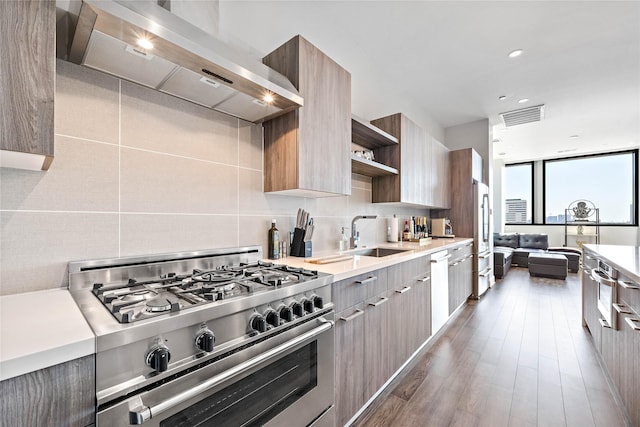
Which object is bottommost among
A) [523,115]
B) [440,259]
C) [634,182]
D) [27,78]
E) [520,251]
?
[520,251]

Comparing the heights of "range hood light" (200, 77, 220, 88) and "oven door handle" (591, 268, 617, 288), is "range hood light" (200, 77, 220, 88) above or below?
above

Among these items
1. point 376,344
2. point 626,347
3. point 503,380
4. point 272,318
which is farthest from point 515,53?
point 272,318

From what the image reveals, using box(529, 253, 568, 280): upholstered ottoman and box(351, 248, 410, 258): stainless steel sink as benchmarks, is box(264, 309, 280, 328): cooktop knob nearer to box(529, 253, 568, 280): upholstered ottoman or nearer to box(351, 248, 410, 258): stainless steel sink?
box(351, 248, 410, 258): stainless steel sink

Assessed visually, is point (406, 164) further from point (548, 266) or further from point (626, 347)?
point (548, 266)

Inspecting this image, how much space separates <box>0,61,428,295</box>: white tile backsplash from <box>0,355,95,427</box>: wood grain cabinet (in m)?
0.66

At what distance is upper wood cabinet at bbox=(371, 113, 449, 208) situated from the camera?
2.90 m

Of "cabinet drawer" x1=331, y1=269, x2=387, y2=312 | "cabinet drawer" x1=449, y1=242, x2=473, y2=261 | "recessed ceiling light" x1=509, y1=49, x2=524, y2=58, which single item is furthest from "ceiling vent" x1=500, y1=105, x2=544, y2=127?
"cabinet drawer" x1=331, y1=269, x2=387, y2=312

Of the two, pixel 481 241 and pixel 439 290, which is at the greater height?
pixel 481 241

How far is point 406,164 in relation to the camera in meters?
3.01

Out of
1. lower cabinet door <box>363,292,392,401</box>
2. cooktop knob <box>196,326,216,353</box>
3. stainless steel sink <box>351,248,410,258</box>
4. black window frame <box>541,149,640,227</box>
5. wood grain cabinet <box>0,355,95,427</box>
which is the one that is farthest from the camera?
black window frame <box>541,149,640,227</box>

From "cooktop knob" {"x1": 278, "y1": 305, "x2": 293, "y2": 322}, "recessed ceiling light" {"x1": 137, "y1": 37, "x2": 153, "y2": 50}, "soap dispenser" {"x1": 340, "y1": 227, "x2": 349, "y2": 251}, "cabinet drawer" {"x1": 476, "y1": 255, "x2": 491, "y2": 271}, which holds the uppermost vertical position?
"recessed ceiling light" {"x1": 137, "y1": 37, "x2": 153, "y2": 50}

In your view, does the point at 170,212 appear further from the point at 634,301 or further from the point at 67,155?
the point at 634,301

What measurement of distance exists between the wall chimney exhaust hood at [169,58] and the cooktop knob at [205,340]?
104 cm

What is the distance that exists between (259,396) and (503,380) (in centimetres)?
193
